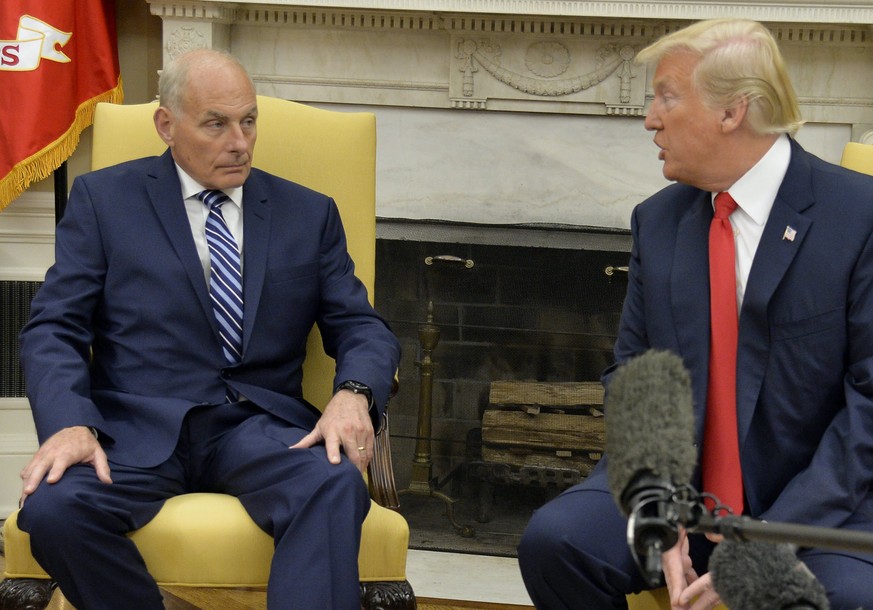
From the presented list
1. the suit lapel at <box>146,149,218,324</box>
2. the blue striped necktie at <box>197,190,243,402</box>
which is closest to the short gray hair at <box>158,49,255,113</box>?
the suit lapel at <box>146,149,218,324</box>

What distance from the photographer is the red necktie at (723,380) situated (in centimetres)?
174

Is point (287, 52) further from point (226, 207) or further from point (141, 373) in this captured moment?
point (141, 373)

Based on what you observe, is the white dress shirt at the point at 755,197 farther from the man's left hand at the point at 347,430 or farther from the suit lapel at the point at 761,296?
the man's left hand at the point at 347,430

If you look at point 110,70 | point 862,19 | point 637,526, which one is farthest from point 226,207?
point 862,19

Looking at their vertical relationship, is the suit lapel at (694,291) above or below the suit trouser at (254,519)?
above

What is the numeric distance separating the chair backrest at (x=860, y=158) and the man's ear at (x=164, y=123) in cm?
135

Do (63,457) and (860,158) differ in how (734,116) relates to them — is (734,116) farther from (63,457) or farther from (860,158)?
(63,457)

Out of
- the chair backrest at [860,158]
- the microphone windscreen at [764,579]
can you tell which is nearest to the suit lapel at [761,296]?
the chair backrest at [860,158]

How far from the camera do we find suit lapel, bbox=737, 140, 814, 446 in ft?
5.62

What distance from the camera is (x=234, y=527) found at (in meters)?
1.82

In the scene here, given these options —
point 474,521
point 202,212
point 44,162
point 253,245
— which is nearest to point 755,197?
point 253,245

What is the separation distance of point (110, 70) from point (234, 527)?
1.91 m

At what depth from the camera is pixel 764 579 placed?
2.82 ft

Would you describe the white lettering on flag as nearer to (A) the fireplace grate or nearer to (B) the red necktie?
(A) the fireplace grate
